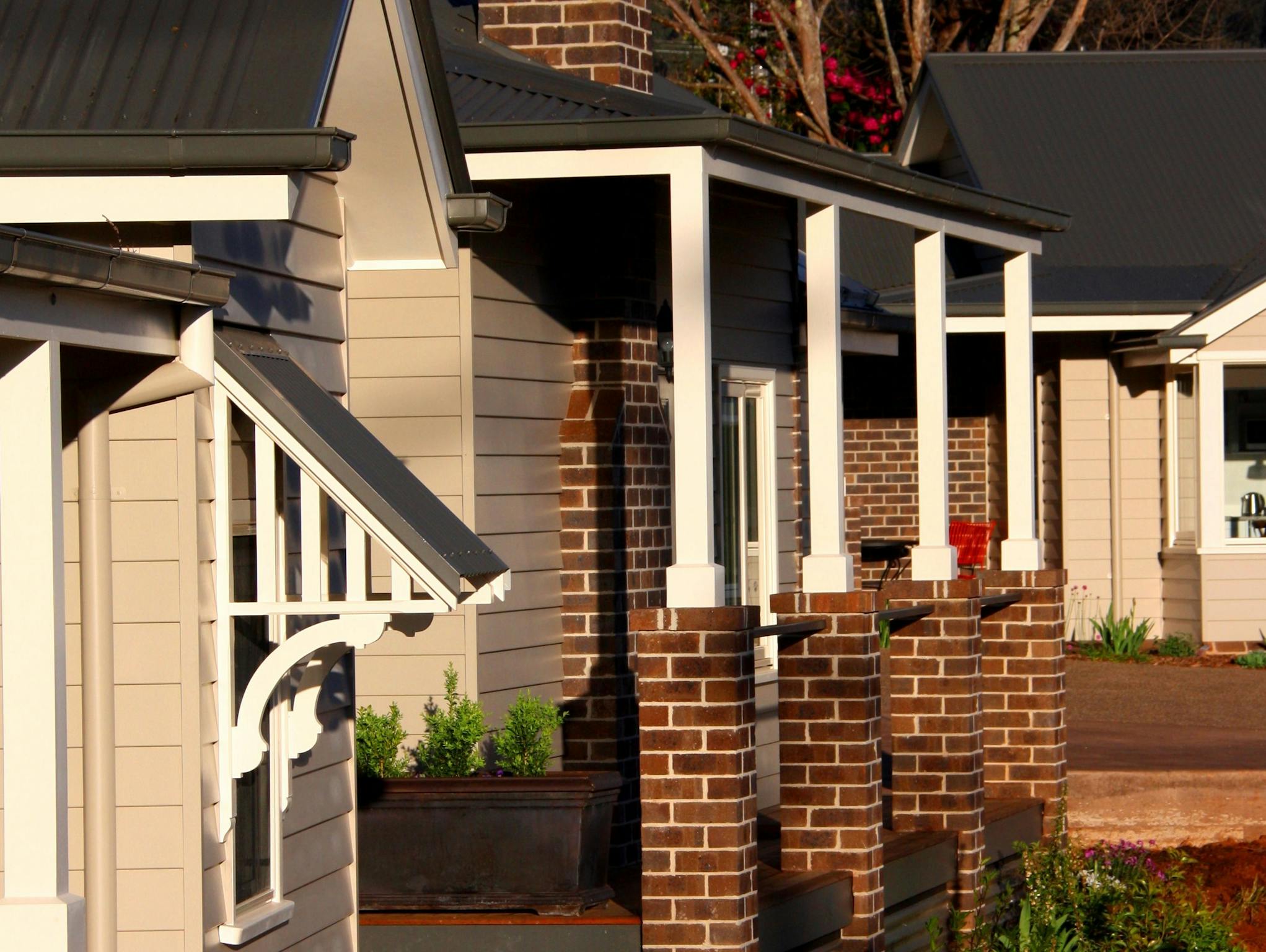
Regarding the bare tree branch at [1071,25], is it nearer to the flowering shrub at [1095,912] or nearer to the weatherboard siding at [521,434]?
the flowering shrub at [1095,912]

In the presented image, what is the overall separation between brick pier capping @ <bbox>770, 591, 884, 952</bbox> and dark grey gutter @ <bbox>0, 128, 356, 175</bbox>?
12.9ft

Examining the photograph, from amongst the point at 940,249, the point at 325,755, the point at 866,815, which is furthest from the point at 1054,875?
the point at 325,755

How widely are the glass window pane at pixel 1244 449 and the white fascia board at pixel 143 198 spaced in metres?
14.3

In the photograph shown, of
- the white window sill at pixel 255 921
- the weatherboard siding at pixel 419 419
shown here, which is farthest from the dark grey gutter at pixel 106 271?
the weatherboard siding at pixel 419 419

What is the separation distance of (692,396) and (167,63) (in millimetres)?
2509

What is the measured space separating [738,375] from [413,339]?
2.53m

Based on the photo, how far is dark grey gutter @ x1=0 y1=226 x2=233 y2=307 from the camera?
350cm

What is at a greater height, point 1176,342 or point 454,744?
point 1176,342

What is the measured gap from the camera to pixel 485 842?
6887mm

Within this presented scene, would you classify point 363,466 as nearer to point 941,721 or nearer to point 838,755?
point 838,755

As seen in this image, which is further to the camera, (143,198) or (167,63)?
(167,63)

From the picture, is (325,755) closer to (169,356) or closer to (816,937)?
(169,356)

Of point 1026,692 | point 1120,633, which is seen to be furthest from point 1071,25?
point 1026,692

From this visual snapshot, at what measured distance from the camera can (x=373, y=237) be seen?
5922 millimetres
